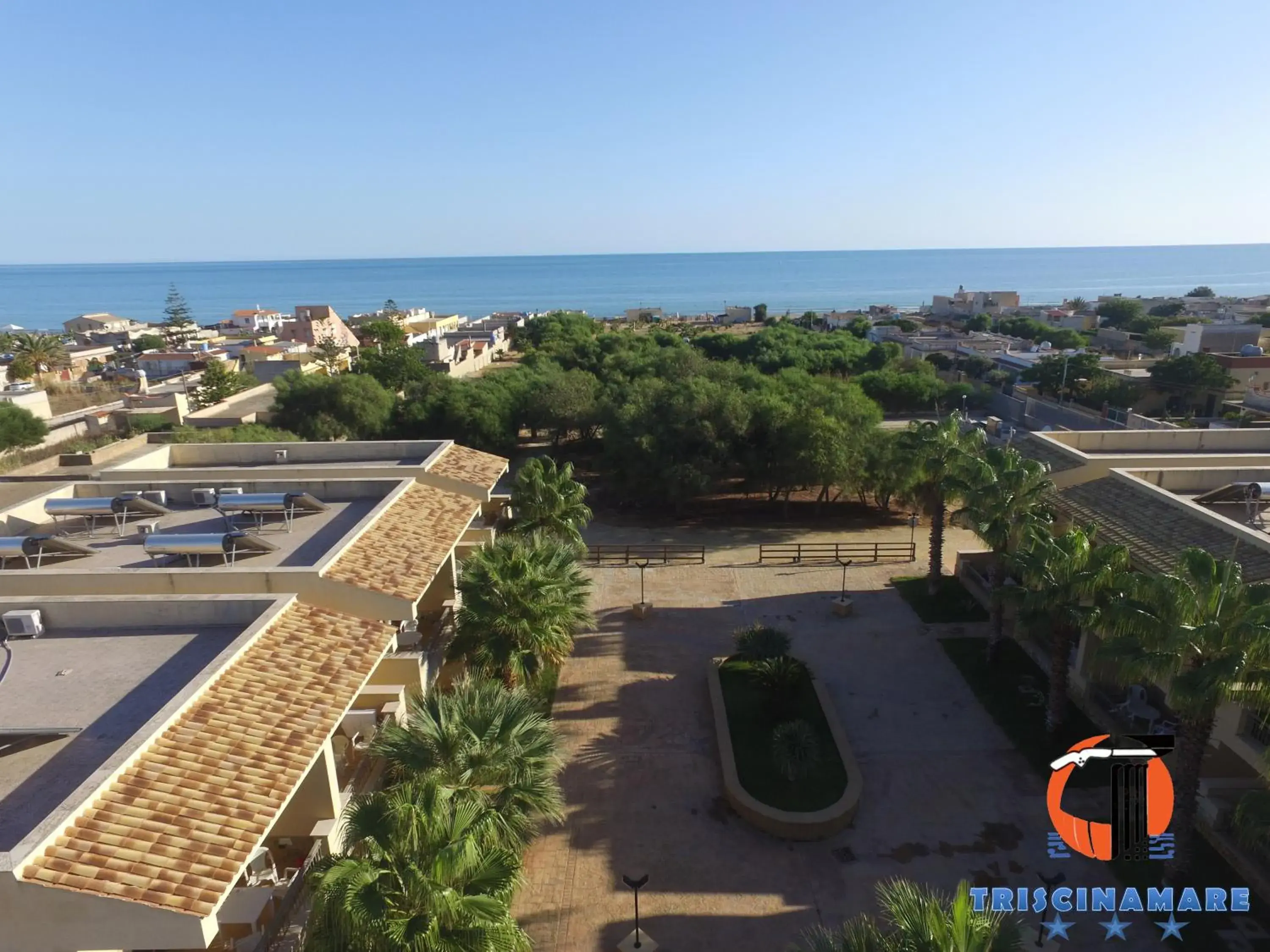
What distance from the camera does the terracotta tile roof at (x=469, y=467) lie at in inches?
884

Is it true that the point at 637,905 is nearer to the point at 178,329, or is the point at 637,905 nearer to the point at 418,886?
the point at 418,886

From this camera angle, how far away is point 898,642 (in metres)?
22.1

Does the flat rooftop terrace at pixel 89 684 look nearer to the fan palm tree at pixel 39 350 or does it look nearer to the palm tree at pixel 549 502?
the palm tree at pixel 549 502

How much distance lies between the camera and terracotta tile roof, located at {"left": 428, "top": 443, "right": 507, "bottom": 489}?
22453mm

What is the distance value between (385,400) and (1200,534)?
38165 millimetres

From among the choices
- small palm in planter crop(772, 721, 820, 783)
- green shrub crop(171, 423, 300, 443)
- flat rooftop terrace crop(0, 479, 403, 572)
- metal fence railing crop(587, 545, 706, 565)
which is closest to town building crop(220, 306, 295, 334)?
green shrub crop(171, 423, 300, 443)

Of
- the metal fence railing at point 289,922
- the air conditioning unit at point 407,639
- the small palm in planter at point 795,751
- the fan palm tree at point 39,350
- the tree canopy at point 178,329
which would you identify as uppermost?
the tree canopy at point 178,329

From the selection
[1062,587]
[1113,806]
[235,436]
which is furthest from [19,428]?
[1113,806]

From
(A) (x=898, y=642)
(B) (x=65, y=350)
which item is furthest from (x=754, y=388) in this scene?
(B) (x=65, y=350)

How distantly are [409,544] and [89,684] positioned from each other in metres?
6.80

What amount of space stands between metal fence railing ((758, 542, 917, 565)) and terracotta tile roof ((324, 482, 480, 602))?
42.2 feet

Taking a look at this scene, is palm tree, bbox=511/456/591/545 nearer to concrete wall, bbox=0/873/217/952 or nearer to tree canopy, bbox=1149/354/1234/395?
concrete wall, bbox=0/873/217/952

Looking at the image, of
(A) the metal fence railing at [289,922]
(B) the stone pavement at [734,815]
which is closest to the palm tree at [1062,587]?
(B) the stone pavement at [734,815]

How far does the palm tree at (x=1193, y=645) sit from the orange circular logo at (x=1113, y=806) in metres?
1.05
